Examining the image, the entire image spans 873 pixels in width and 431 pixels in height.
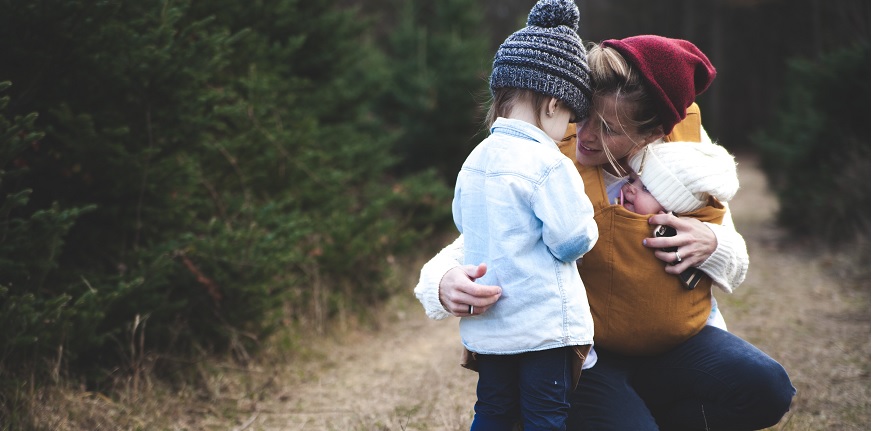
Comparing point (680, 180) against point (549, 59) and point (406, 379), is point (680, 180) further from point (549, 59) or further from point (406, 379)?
point (406, 379)

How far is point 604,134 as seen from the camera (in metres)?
2.12

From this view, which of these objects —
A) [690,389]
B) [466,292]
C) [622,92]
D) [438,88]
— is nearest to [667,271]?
[690,389]

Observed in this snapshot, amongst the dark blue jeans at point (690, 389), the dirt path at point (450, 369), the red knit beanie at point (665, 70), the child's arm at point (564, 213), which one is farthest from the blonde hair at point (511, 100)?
the dirt path at point (450, 369)

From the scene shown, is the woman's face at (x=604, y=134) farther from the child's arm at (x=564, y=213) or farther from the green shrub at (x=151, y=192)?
the green shrub at (x=151, y=192)

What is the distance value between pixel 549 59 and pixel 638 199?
61cm

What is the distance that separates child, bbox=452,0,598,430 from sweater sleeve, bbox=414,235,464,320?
13cm

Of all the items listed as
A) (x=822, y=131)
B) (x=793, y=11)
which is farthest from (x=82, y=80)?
(x=793, y=11)

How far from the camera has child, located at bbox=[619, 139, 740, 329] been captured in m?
2.10

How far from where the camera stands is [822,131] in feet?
23.7

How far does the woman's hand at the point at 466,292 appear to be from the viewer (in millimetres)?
1905

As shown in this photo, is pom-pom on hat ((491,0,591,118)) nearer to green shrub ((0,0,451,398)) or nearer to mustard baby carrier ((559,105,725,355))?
mustard baby carrier ((559,105,725,355))

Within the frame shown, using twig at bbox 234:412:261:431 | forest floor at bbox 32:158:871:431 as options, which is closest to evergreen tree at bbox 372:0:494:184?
forest floor at bbox 32:158:871:431

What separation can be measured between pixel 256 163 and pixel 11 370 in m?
1.84

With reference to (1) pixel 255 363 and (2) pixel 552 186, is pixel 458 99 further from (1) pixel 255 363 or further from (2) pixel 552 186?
(2) pixel 552 186
